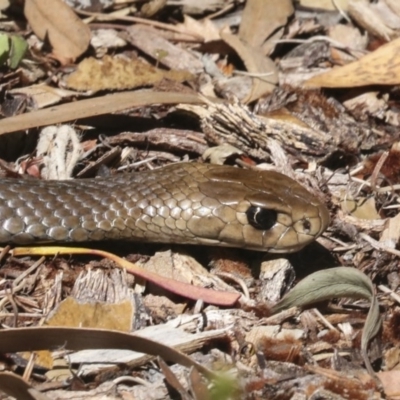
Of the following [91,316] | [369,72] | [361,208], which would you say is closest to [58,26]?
[369,72]

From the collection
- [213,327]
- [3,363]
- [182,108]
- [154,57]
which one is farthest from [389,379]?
[154,57]

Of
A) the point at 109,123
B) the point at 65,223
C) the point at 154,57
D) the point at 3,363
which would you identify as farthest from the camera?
the point at 154,57

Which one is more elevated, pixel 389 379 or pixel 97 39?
pixel 97 39

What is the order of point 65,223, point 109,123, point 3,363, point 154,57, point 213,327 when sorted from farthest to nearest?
1. point 154,57
2. point 109,123
3. point 65,223
4. point 213,327
5. point 3,363

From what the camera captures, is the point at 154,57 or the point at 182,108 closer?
the point at 182,108

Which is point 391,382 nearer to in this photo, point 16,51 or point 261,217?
point 261,217

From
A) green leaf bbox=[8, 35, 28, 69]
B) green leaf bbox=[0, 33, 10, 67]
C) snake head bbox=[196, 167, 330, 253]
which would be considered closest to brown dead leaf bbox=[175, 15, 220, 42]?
green leaf bbox=[8, 35, 28, 69]

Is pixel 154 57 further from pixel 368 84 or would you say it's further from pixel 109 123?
pixel 368 84

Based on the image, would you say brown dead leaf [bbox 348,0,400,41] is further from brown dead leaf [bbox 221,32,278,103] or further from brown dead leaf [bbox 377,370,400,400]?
brown dead leaf [bbox 377,370,400,400]
